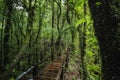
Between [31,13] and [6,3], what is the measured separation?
5.20m

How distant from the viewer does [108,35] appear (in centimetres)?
169

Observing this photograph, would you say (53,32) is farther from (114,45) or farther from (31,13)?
(114,45)

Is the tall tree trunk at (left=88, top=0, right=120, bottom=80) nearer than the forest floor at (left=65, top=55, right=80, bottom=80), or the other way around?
the tall tree trunk at (left=88, top=0, right=120, bottom=80)

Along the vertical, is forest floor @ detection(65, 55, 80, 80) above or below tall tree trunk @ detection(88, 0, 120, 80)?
below

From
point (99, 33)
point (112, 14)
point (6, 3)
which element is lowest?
point (99, 33)

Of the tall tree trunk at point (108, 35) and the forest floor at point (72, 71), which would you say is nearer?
the tall tree trunk at point (108, 35)

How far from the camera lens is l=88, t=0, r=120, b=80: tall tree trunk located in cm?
163

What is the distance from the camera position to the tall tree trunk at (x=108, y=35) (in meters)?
1.63

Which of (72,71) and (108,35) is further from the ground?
(108,35)

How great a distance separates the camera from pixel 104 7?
175cm

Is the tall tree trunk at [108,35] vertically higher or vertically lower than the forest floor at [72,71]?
higher

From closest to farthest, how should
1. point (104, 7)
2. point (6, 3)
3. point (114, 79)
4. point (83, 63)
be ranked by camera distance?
point (114, 79) → point (104, 7) → point (83, 63) → point (6, 3)

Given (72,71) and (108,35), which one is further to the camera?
(72,71)

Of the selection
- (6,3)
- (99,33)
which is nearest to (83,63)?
(99,33)
